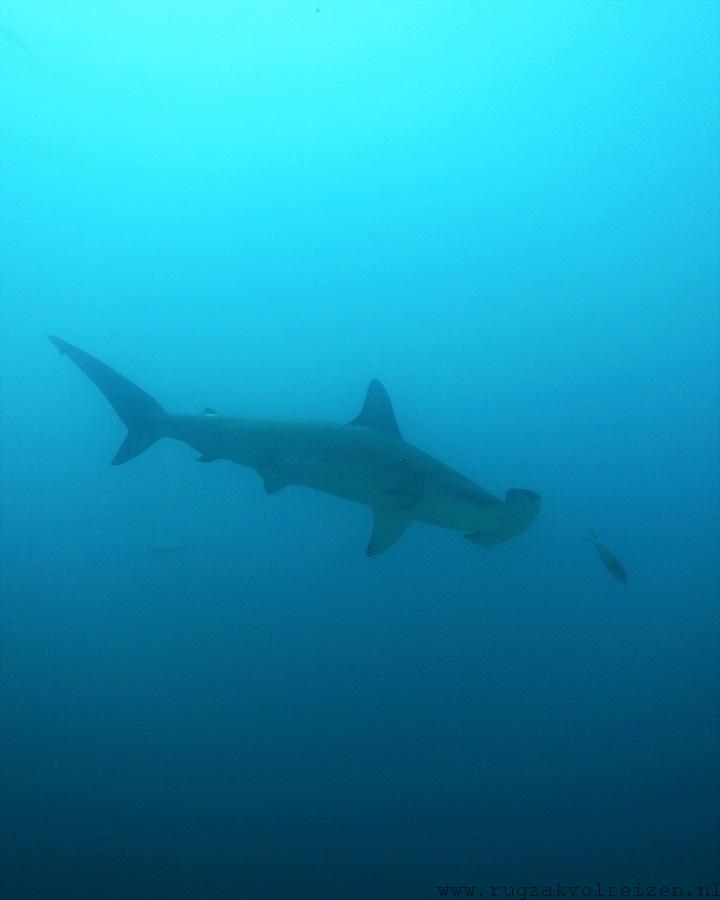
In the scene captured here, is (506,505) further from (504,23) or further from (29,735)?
(504,23)

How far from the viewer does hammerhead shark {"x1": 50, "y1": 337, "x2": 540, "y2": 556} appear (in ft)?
15.1

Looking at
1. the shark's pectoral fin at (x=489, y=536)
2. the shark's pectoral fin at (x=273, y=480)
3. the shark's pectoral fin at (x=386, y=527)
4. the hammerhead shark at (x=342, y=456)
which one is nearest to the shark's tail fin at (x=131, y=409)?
the hammerhead shark at (x=342, y=456)

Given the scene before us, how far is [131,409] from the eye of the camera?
15.9ft

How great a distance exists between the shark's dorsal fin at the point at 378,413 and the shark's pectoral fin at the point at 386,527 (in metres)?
0.55


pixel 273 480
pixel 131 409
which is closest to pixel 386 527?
pixel 273 480

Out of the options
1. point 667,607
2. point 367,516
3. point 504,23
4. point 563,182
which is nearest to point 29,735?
point 367,516

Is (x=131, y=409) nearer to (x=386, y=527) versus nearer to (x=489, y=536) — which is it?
(x=386, y=527)

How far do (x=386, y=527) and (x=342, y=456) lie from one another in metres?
0.71

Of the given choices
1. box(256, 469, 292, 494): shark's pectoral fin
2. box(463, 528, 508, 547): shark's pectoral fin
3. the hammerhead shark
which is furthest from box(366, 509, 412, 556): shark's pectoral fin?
box(256, 469, 292, 494): shark's pectoral fin

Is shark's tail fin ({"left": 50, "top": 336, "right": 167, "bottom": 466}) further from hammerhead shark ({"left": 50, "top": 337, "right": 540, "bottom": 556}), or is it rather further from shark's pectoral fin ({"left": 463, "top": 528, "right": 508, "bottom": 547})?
shark's pectoral fin ({"left": 463, "top": 528, "right": 508, "bottom": 547})

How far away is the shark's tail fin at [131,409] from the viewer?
480 cm

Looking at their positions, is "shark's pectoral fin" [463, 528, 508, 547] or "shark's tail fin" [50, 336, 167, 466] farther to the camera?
"shark's pectoral fin" [463, 528, 508, 547]

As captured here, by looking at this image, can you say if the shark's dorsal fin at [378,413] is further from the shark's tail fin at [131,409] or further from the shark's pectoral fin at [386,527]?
the shark's tail fin at [131,409]

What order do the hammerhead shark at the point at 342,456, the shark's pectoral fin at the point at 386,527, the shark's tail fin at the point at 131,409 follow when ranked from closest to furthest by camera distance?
the hammerhead shark at the point at 342,456 < the shark's tail fin at the point at 131,409 < the shark's pectoral fin at the point at 386,527
